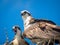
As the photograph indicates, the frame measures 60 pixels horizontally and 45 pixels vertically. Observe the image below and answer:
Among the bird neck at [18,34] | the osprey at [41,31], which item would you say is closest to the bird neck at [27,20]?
the osprey at [41,31]

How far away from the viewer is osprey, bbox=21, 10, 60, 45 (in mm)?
2082

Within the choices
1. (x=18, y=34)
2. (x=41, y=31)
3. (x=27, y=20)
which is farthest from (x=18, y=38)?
(x=41, y=31)

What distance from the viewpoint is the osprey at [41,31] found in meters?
2.08

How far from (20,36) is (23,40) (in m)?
0.08

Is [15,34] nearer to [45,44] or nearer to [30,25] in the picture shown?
[30,25]

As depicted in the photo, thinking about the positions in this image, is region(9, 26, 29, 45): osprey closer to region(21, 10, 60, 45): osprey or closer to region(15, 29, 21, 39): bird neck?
region(15, 29, 21, 39): bird neck

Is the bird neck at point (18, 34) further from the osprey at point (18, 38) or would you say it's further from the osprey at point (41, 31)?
the osprey at point (41, 31)

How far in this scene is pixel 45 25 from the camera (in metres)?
2.19

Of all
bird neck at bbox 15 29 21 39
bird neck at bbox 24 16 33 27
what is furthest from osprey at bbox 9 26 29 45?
bird neck at bbox 24 16 33 27

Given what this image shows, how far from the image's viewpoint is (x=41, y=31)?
2.17 meters

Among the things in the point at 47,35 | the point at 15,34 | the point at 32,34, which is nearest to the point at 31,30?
the point at 32,34

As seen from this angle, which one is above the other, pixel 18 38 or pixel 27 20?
pixel 27 20

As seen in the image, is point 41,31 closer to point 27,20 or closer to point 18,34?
point 27,20

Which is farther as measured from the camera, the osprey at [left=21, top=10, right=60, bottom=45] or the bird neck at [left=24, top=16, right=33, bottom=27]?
the bird neck at [left=24, top=16, right=33, bottom=27]
